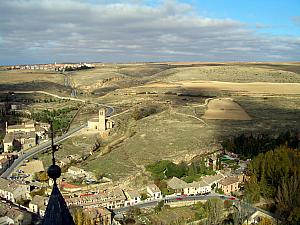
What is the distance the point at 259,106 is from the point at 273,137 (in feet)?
61.9

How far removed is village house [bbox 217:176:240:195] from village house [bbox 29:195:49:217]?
1218 centimetres

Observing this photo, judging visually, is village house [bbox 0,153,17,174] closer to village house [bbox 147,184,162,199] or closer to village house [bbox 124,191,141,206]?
village house [bbox 124,191,141,206]

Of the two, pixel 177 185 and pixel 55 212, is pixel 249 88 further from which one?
pixel 55 212

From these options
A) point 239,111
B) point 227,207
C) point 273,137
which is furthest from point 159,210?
point 239,111

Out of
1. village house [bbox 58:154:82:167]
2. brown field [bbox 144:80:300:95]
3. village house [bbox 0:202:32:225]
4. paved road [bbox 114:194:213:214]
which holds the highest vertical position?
brown field [bbox 144:80:300:95]

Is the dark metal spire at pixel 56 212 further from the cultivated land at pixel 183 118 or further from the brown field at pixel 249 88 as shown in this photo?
the brown field at pixel 249 88

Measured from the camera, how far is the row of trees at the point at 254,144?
31.6 m

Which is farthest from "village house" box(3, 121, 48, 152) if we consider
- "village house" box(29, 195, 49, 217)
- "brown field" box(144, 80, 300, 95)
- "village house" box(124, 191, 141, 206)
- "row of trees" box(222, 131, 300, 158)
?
"brown field" box(144, 80, 300, 95)

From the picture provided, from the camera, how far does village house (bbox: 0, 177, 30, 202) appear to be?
82.4 feet

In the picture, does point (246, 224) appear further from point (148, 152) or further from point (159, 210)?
point (148, 152)

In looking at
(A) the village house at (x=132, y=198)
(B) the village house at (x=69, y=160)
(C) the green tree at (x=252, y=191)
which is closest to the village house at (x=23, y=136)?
(B) the village house at (x=69, y=160)

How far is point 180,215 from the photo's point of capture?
72.8 ft

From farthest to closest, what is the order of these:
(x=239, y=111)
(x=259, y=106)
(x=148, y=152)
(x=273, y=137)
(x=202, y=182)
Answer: (x=259, y=106), (x=239, y=111), (x=273, y=137), (x=148, y=152), (x=202, y=182)

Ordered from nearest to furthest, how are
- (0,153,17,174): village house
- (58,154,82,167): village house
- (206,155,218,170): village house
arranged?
1. (206,155,218,170): village house
2. (0,153,17,174): village house
3. (58,154,82,167): village house
